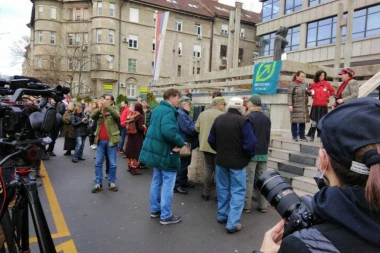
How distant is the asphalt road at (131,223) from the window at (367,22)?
2178cm

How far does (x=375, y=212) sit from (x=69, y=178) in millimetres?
6805

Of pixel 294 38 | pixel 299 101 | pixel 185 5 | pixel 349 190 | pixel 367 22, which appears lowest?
pixel 349 190

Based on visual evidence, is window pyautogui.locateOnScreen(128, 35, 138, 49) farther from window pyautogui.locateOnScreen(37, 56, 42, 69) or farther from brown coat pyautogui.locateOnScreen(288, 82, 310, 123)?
brown coat pyautogui.locateOnScreen(288, 82, 310, 123)

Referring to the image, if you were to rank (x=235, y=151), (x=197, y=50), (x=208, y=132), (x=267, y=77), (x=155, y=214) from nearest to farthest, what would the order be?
(x=235, y=151)
(x=155, y=214)
(x=208, y=132)
(x=267, y=77)
(x=197, y=50)

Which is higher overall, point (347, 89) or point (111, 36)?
point (111, 36)

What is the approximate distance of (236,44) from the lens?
14.3 metres

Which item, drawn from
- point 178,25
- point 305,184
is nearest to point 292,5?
point 178,25

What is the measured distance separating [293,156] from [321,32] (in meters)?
23.1

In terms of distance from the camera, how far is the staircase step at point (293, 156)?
601 centimetres

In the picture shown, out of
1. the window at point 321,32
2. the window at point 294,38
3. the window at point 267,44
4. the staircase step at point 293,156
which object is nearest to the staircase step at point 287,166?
the staircase step at point 293,156

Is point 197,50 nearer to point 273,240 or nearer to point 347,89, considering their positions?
point 347,89

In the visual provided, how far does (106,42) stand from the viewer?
120 feet

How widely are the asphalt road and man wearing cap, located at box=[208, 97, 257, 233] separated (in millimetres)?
341

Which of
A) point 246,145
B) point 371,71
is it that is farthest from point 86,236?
point 371,71
